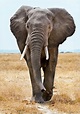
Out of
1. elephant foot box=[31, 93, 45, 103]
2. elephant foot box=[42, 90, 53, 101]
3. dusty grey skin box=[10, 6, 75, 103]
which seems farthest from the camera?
elephant foot box=[42, 90, 53, 101]

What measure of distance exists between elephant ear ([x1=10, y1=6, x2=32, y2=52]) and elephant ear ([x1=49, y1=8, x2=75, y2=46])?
0.81 m

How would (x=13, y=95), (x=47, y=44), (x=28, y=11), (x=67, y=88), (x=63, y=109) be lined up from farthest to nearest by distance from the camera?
(x=67, y=88) → (x=13, y=95) → (x=28, y=11) → (x=47, y=44) → (x=63, y=109)

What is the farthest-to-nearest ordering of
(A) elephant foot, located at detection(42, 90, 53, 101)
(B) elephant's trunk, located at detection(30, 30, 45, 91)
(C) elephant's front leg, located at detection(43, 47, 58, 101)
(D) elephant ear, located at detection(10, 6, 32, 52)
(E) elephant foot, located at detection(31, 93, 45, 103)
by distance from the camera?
(A) elephant foot, located at detection(42, 90, 53, 101)
(C) elephant's front leg, located at detection(43, 47, 58, 101)
(D) elephant ear, located at detection(10, 6, 32, 52)
(E) elephant foot, located at detection(31, 93, 45, 103)
(B) elephant's trunk, located at detection(30, 30, 45, 91)

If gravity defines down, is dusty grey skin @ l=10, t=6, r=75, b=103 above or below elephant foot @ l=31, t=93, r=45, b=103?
above

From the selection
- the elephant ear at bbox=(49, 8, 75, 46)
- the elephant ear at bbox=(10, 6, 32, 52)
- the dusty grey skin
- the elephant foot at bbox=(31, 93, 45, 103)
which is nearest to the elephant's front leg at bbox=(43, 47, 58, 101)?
the dusty grey skin

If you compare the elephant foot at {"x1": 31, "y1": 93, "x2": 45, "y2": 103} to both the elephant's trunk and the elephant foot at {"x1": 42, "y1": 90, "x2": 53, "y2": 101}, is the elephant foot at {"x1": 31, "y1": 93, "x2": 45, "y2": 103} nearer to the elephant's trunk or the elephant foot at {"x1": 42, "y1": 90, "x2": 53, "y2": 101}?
the elephant foot at {"x1": 42, "y1": 90, "x2": 53, "y2": 101}

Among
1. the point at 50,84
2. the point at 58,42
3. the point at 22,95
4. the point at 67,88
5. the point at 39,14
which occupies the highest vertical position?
the point at 39,14

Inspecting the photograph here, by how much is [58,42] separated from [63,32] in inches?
15.0

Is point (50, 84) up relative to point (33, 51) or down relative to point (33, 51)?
down

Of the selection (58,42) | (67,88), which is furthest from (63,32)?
(67,88)

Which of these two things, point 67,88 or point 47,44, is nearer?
point 47,44

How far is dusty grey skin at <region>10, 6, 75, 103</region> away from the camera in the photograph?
43.4ft

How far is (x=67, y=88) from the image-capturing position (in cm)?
1933

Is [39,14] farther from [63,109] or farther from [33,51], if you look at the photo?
[63,109]
